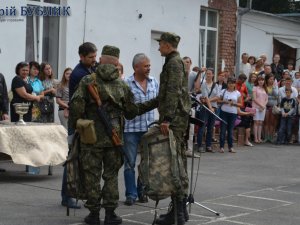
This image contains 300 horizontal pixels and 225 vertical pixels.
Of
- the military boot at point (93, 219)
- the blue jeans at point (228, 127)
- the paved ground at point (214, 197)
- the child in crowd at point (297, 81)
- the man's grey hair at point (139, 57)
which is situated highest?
the man's grey hair at point (139, 57)

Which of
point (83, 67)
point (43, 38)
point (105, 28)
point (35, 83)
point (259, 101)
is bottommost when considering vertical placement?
point (259, 101)

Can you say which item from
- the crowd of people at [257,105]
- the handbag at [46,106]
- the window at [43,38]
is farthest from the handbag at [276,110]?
the handbag at [46,106]

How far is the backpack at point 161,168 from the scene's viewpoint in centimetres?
814

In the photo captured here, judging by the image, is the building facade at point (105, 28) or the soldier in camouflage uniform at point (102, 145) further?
the building facade at point (105, 28)

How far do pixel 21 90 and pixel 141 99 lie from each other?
403 centimetres

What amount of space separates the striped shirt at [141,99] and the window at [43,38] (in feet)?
20.6

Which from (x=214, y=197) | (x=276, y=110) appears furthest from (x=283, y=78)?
(x=214, y=197)

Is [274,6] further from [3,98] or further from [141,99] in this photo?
[141,99]

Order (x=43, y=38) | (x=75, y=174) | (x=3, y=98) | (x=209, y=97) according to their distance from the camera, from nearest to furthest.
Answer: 1. (x=75, y=174)
2. (x=3, y=98)
3. (x=43, y=38)
4. (x=209, y=97)

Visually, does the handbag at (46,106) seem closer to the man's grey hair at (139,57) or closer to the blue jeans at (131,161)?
the blue jeans at (131,161)

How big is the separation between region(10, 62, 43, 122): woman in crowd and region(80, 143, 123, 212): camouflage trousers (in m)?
5.10

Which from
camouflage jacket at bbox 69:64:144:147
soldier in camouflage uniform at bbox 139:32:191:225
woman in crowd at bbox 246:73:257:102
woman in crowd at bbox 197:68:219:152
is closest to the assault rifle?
camouflage jacket at bbox 69:64:144:147

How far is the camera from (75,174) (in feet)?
27.1

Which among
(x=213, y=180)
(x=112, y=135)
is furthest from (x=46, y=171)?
(x=112, y=135)
